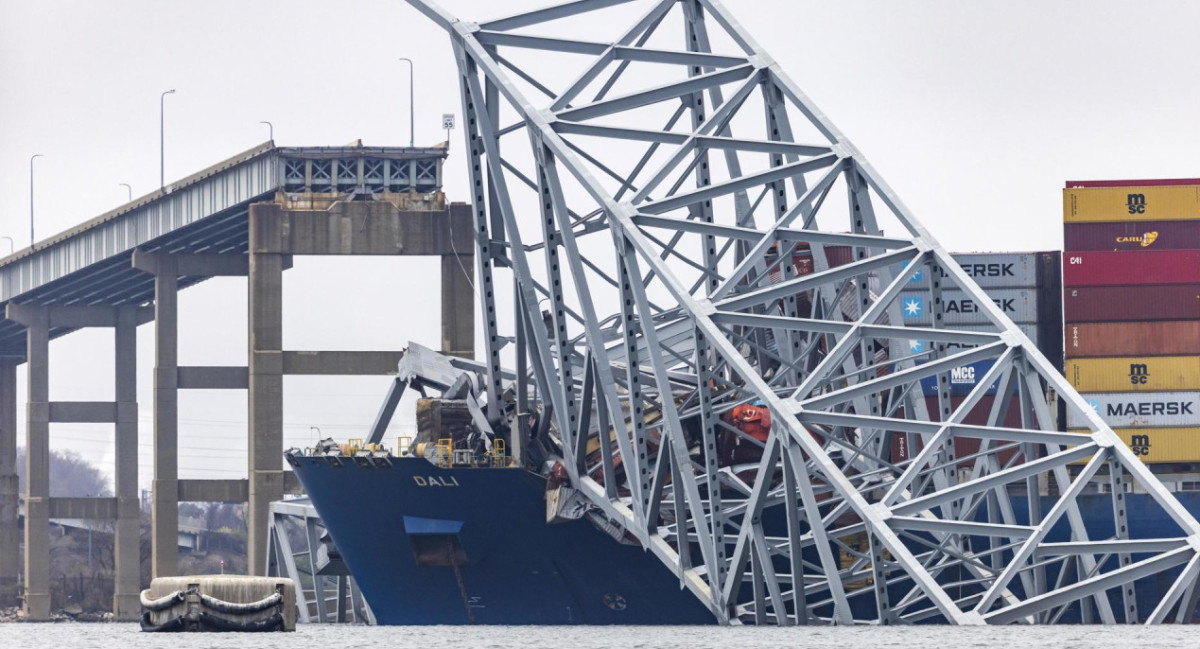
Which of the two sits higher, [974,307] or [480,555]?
[974,307]

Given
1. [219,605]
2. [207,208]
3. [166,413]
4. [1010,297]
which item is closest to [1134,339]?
[1010,297]

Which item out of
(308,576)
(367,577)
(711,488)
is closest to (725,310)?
(711,488)

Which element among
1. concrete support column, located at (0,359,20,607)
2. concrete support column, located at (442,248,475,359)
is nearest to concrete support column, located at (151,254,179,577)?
concrete support column, located at (442,248,475,359)

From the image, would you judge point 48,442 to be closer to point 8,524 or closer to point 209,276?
point 8,524

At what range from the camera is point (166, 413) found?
353ft

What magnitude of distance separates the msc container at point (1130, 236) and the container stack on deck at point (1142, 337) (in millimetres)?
60

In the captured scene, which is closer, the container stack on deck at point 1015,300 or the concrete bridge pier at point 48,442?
the container stack on deck at point 1015,300

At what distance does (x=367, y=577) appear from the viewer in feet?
176

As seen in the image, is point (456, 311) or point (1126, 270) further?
point (456, 311)

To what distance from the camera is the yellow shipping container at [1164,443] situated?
60000 millimetres

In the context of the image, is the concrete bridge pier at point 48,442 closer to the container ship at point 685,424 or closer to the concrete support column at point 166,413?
the concrete support column at point 166,413

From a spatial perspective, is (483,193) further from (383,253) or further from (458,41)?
(383,253)

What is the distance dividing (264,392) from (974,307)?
47.4m

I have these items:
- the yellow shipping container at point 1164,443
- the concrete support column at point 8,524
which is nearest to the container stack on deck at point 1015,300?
the yellow shipping container at point 1164,443
